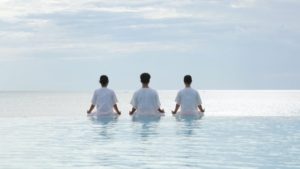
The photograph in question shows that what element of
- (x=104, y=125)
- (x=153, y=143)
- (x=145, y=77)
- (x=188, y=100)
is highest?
(x=145, y=77)

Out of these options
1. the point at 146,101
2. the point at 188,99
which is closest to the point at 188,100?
the point at 188,99

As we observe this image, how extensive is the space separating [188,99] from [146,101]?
52.6 inches

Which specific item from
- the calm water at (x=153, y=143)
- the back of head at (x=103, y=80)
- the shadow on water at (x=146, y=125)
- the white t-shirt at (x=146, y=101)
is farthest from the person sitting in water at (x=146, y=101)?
the back of head at (x=103, y=80)

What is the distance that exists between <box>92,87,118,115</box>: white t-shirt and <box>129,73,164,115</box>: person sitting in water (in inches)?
25.1

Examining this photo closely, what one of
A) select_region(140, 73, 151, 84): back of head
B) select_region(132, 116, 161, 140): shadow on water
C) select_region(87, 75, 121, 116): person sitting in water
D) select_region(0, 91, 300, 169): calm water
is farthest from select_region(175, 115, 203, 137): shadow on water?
select_region(87, 75, 121, 116): person sitting in water

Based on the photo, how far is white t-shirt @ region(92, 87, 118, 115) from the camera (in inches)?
708

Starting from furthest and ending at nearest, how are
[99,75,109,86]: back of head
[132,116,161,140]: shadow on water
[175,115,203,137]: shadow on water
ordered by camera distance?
[99,75,109,86]: back of head → [175,115,203,137]: shadow on water → [132,116,161,140]: shadow on water

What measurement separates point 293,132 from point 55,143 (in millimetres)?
5593

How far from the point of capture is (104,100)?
59.4ft

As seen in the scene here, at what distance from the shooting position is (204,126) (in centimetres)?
1573

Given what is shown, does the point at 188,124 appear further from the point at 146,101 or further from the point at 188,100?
the point at 188,100

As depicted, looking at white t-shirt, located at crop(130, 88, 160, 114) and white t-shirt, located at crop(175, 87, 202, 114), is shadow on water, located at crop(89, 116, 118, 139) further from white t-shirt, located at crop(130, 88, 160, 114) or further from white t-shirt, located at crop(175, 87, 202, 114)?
white t-shirt, located at crop(175, 87, 202, 114)

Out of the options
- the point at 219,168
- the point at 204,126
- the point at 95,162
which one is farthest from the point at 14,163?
the point at 204,126

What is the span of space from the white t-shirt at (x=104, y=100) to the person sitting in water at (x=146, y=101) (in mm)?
637
